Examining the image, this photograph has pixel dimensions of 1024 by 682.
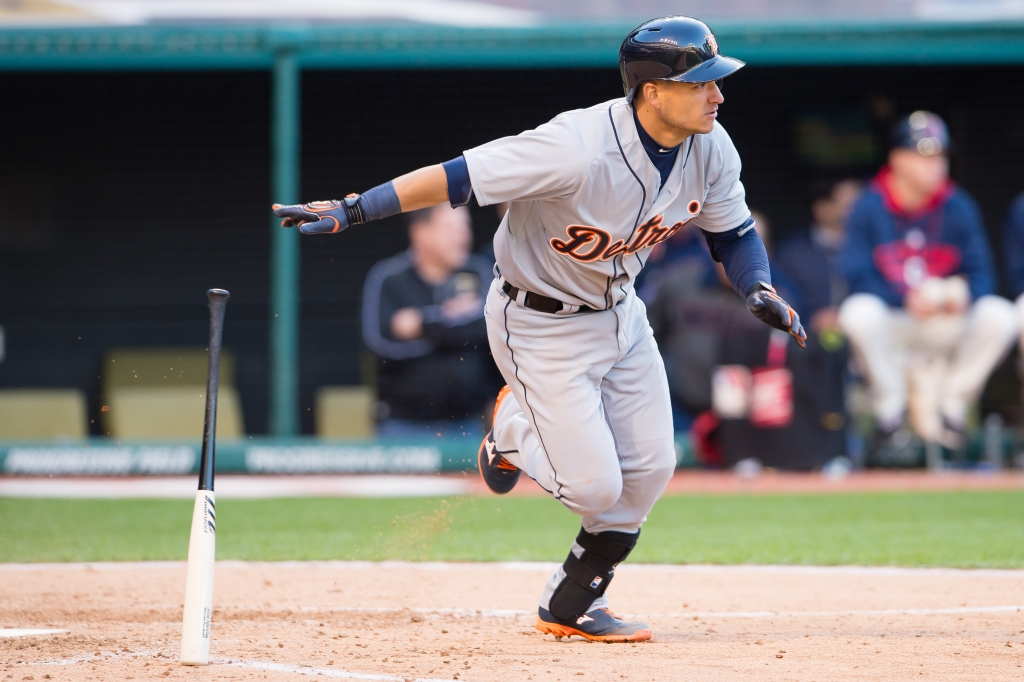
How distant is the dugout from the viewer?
390 inches

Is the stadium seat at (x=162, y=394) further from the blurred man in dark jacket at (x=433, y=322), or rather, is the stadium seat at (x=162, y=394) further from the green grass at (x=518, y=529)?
the green grass at (x=518, y=529)

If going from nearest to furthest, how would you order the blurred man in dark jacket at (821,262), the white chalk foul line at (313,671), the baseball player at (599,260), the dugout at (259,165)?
the white chalk foul line at (313,671) < the baseball player at (599,260) < the blurred man in dark jacket at (821,262) < the dugout at (259,165)

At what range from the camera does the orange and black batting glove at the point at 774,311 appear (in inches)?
138

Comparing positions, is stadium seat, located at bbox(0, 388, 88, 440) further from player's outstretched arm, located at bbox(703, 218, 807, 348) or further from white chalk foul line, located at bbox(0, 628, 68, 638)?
player's outstretched arm, located at bbox(703, 218, 807, 348)

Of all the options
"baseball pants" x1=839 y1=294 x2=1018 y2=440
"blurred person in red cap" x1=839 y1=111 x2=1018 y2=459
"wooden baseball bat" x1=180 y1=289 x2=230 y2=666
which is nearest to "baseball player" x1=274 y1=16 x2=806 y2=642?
"wooden baseball bat" x1=180 y1=289 x2=230 y2=666

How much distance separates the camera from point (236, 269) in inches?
400

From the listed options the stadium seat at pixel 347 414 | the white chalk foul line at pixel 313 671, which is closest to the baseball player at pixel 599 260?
the white chalk foul line at pixel 313 671

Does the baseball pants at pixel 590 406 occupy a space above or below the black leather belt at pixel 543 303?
below

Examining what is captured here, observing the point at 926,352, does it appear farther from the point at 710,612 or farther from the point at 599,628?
the point at 599,628

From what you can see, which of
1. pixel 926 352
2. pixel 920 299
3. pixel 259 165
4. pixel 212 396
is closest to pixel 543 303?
pixel 212 396

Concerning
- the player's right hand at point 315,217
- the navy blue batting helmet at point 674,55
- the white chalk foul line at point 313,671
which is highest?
the navy blue batting helmet at point 674,55

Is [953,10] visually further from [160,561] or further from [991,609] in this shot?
[160,561]

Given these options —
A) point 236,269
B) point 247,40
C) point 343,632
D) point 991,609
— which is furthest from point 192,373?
point 991,609

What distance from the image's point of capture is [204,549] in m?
3.33
